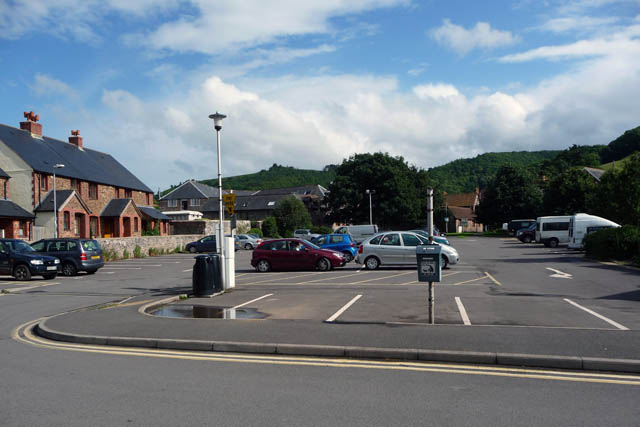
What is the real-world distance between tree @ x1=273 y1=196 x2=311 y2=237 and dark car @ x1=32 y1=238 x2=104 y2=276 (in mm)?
43831

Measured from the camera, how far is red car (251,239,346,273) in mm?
22031

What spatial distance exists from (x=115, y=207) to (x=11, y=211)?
12.4m

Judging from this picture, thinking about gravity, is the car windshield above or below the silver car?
above

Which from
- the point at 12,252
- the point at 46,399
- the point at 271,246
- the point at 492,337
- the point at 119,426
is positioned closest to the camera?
the point at 119,426

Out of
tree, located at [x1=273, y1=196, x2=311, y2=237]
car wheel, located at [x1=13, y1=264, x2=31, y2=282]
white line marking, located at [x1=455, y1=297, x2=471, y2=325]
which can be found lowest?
white line marking, located at [x1=455, y1=297, x2=471, y2=325]

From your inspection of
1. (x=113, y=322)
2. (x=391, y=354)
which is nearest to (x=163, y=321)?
(x=113, y=322)

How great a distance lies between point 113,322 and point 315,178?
143491 millimetres

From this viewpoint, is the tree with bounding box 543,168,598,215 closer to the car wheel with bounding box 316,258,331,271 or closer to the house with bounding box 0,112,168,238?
the house with bounding box 0,112,168,238

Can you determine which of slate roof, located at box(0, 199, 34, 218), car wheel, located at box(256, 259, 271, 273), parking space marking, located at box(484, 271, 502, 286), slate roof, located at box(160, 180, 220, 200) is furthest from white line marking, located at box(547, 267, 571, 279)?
slate roof, located at box(160, 180, 220, 200)

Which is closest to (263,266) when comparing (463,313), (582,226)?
(463,313)

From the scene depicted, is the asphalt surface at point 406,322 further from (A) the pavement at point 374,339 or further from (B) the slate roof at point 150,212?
(B) the slate roof at point 150,212

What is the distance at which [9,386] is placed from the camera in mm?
6125

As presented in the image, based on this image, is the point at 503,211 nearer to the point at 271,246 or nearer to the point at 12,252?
the point at 271,246

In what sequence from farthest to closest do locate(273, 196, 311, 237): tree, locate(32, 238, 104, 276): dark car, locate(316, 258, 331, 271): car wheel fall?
locate(273, 196, 311, 237): tree
locate(32, 238, 104, 276): dark car
locate(316, 258, 331, 271): car wheel
